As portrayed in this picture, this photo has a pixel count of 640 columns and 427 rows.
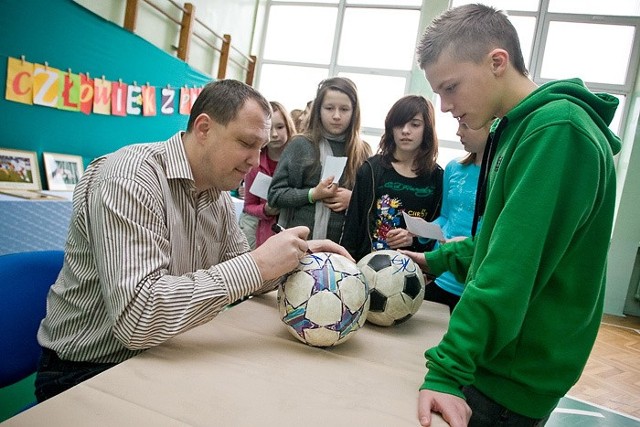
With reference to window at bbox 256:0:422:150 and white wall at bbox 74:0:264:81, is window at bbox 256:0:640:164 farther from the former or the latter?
white wall at bbox 74:0:264:81

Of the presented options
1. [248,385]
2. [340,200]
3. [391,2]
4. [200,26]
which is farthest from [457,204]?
[391,2]

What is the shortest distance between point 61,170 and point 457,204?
2852 millimetres

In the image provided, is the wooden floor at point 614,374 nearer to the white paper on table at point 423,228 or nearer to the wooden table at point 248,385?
the white paper on table at point 423,228

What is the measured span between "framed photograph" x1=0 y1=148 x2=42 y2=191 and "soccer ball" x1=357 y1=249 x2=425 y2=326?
251 centimetres

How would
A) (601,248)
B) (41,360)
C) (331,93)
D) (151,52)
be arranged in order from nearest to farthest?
(601,248) < (41,360) < (331,93) < (151,52)

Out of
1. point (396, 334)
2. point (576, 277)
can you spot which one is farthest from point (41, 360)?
point (576, 277)

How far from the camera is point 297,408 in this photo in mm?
778

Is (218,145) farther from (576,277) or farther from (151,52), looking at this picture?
(151,52)

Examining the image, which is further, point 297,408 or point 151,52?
point 151,52

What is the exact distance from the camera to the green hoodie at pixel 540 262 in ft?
2.68

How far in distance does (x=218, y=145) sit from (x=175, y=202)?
7.9 inches

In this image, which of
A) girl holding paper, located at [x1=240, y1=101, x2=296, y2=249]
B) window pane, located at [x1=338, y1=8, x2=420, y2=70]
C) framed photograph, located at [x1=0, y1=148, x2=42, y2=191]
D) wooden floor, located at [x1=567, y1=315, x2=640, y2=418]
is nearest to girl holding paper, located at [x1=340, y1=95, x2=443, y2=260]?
girl holding paper, located at [x1=240, y1=101, x2=296, y2=249]

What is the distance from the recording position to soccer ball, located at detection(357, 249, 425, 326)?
1249 mm

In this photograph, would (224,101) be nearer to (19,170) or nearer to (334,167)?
(334,167)
